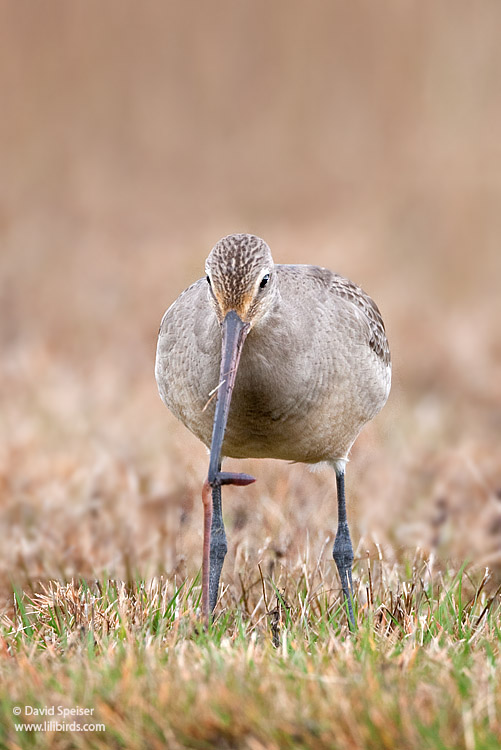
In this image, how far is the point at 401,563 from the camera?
16.3ft

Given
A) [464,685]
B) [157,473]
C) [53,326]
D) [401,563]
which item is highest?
[53,326]

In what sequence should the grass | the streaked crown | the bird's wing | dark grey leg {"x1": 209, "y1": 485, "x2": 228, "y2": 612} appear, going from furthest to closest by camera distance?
1. the bird's wing
2. dark grey leg {"x1": 209, "y1": 485, "x2": 228, "y2": 612}
3. the streaked crown
4. the grass

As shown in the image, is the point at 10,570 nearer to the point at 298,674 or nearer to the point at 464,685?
the point at 298,674

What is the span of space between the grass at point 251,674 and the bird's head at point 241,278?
1.03 meters

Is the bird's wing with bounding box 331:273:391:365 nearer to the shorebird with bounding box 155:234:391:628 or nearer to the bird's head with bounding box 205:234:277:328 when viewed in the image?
the shorebird with bounding box 155:234:391:628

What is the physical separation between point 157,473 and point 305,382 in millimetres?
2380

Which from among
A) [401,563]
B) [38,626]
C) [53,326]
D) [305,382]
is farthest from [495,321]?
[38,626]

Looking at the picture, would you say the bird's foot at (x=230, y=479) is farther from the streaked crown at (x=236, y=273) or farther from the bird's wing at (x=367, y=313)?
the bird's wing at (x=367, y=313)

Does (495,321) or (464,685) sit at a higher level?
(495,321)

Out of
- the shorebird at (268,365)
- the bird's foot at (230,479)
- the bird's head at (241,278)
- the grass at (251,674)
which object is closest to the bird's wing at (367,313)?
the shorebird at (268,365)

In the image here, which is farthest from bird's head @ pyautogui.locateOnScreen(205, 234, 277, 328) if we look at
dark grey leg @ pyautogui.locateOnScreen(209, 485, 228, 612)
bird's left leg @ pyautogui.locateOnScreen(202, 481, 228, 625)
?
dark grey leg @ pyautogui.locateOnScreen(209, 485, 228, 612)

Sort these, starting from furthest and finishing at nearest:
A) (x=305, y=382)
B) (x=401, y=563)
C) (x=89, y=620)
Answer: (x=401, y=563) → (x=305, y=382) → (x=89, y=620)

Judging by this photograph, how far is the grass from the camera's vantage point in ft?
8.69

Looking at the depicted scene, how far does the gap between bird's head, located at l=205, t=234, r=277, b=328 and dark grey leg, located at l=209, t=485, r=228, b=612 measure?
0.88 metres
